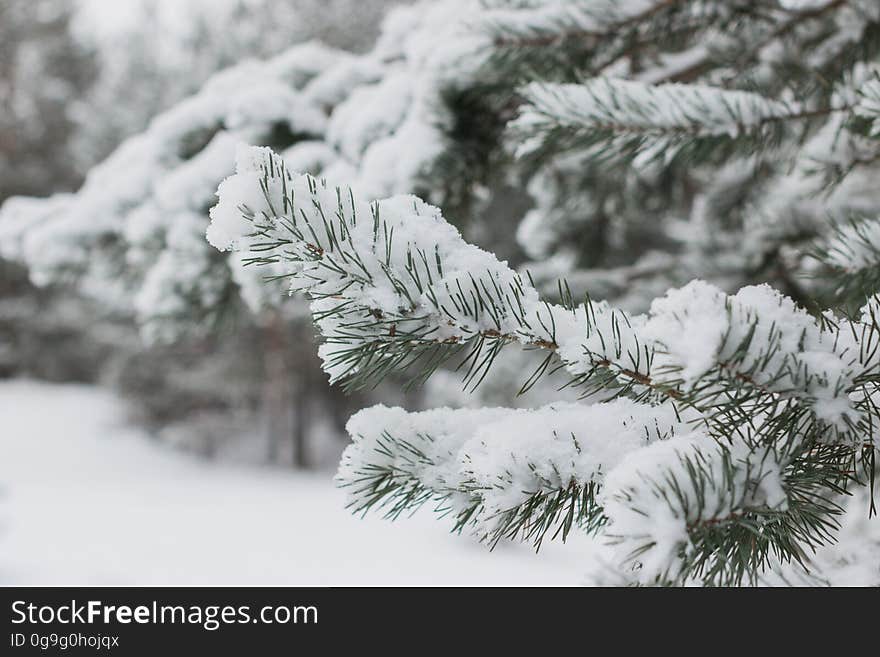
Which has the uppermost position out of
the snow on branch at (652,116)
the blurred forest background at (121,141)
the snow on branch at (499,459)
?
the blurred forest background at (121,141)

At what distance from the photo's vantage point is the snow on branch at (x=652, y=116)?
138 centimetres

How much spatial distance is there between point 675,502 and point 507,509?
199 millimetres

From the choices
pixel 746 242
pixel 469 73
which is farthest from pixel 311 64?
pixel 746 242

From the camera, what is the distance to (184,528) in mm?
9523

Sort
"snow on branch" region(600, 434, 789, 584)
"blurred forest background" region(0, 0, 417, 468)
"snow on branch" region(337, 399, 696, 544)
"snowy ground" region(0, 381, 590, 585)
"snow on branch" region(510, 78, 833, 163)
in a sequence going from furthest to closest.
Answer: "blurred forest background" region(0, 0, 417, 468)
"snowy ground" region(0, 381, 590, 585)
"snow on branch" region(510, 78, 833, 163)
"snow on branch" region(337, 399, 696, 544)
"snow on branch" region(600, 434, 789, 584)

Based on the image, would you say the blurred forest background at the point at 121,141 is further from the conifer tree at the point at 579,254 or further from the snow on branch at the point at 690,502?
the snow on branch at the point at 690,502

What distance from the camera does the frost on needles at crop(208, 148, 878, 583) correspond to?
0.61 m

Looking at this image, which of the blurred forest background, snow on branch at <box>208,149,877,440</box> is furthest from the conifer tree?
the blurred forest background

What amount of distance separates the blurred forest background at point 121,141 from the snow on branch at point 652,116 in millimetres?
10927

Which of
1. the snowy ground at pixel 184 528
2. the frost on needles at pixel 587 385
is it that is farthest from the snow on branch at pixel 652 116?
the snowy ground at pixel 184 528

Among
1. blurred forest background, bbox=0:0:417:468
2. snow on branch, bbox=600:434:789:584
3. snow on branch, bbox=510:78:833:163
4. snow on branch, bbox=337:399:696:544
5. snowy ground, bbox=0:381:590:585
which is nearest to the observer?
snow on branch, bbox=600:434:789:584

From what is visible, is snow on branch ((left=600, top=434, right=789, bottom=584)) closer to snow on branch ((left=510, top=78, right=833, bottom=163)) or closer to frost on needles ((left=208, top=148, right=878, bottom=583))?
frost on needles ((left=208, top=148, right=878, bottom=583))

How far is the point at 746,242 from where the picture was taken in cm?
258

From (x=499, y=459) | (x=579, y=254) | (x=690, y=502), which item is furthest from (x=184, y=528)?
(x=690, y=502)
